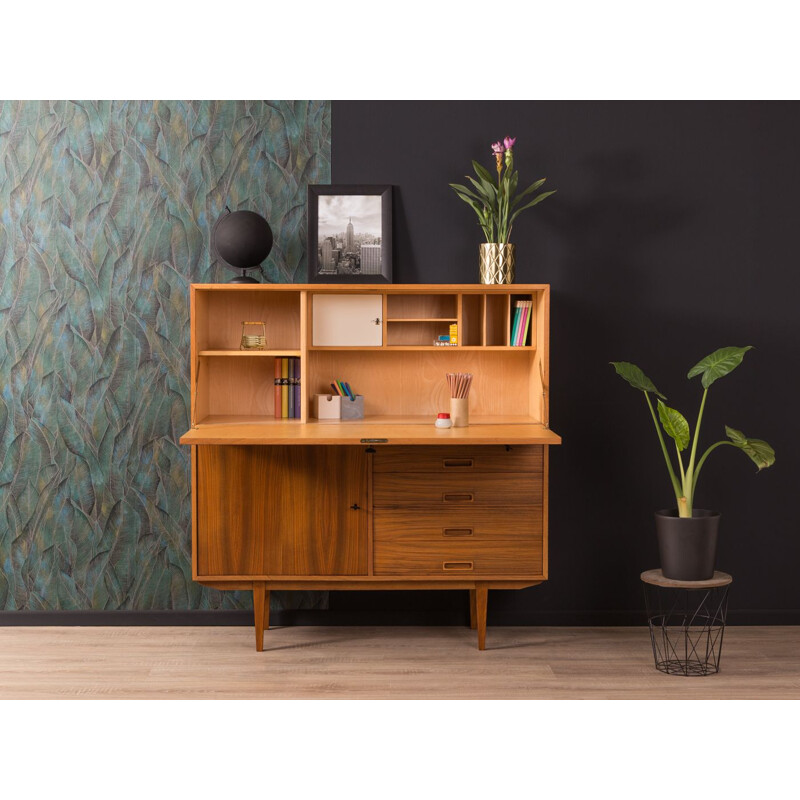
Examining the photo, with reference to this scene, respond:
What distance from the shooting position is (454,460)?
3916 millimetres

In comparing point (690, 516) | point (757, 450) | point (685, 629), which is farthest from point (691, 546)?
point (757, 450)

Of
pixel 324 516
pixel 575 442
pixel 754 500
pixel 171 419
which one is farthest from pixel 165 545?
pixel 754 500

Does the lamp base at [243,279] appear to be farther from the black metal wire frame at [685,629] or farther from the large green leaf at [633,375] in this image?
the black metal wire frame at [685,629]

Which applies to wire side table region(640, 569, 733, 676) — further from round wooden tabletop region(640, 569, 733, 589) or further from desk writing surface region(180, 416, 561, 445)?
desk writing surface region(180, 416, 561, 445)

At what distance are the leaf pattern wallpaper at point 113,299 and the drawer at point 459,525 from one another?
100 cm

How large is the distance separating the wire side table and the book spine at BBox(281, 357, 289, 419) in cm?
180

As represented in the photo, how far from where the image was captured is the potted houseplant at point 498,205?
415 cm

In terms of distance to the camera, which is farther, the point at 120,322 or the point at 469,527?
the point at 120,322

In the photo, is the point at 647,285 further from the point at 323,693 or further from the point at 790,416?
the point at 323,693

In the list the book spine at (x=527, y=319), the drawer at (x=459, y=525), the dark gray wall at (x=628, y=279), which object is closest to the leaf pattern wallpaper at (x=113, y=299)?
the dark gray wall at (x=628, y=279)

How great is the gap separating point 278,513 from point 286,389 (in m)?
0.67

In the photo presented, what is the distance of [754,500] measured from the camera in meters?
4.44

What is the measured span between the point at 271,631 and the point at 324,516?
31.4 inches

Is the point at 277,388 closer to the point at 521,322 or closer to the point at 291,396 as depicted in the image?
the point at 291,396
